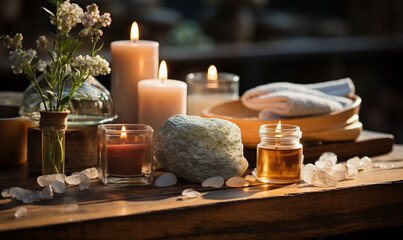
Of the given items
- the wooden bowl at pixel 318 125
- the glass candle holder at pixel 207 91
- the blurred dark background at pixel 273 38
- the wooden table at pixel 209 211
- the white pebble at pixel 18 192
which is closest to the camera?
the wooden table at pixel 209 211

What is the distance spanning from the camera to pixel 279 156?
1190mm

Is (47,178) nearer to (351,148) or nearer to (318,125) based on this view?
(318,125)

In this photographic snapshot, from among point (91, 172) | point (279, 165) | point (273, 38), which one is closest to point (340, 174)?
point (279, 165)

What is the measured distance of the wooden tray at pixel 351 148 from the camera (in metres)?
1.45

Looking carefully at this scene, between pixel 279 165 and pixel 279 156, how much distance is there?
0.08ft

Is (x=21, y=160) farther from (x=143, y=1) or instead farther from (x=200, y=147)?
(x=143, y=1)

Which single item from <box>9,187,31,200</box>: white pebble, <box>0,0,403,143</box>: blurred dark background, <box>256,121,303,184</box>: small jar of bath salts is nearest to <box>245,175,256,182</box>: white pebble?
<box>256,121,303,184</box>: small jar of bath salts

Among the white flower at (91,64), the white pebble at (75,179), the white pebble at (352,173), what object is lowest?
the white pebble at (75,179)

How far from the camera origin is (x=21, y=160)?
4.54ft

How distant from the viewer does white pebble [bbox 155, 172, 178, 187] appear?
3.93 ft

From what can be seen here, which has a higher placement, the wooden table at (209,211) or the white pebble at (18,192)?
the white pebble at (18,192)

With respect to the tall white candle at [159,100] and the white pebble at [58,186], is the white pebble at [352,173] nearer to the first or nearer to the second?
the tall white candle at [159,100]

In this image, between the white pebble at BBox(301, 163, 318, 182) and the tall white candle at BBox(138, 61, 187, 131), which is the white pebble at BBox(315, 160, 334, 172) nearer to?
the white pebble at BBox(301, 163, 318, 182)

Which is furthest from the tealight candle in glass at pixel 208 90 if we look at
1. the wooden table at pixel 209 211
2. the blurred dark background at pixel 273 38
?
the blurred dark background at pixel 273 38
